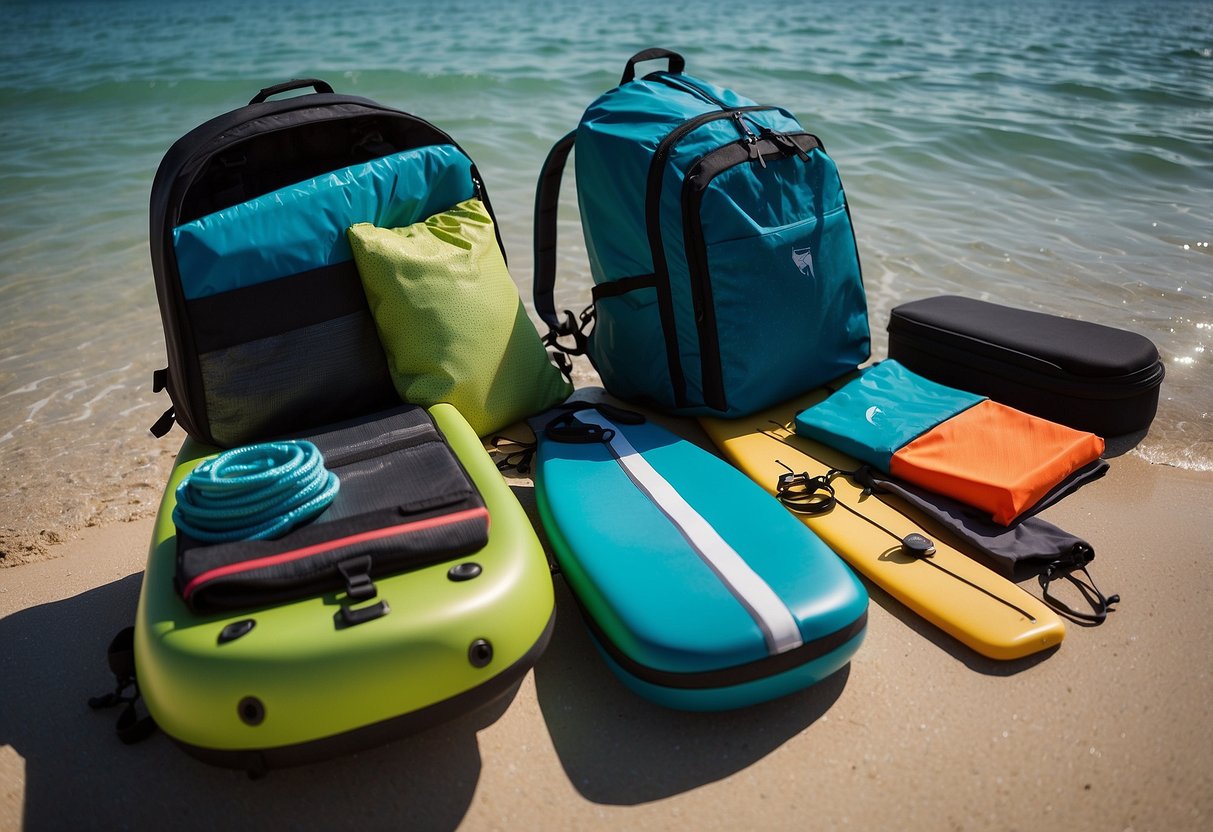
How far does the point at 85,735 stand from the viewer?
2129 mm

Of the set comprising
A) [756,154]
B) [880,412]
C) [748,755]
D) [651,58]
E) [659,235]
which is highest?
[651,58]

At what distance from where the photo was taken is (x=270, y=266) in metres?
2.78

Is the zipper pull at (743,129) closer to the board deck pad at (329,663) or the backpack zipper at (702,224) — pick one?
the backpack zipper at (702,224)

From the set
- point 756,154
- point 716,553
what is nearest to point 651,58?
point 756,154

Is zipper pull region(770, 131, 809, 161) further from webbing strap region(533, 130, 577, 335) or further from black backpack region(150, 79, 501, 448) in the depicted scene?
black backpack region(150, 79, 501, 448)

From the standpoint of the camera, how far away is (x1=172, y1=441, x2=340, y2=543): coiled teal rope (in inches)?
83.1

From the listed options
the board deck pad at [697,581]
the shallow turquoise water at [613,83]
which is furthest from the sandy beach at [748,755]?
the shallow turquoise water at [613,83]

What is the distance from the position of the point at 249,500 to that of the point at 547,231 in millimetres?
2036

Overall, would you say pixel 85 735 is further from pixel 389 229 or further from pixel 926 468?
pixel 926 468

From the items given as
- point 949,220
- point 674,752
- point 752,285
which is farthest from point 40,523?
point 949,220

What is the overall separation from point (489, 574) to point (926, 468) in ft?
4.97

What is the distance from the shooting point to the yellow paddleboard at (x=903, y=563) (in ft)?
7.40

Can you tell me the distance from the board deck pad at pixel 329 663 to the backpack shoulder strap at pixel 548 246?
1910 millimetres

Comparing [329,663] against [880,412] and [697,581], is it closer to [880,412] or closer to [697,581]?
[697,581]
